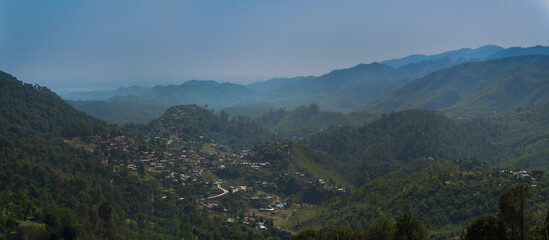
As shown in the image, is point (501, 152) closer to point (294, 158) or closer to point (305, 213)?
point (294, 158)

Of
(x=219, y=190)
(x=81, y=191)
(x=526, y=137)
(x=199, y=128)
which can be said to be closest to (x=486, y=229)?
(x=81, y=191)

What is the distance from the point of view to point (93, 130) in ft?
264

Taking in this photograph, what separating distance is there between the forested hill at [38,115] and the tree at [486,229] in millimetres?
70813

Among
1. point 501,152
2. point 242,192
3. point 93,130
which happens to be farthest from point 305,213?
point 501,152

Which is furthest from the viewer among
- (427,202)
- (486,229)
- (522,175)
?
(427,202)

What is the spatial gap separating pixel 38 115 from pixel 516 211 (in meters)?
87.7

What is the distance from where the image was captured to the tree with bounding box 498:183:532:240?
20625mm

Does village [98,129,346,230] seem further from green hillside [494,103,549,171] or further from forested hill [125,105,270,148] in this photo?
green hillside [494,103,549,171]

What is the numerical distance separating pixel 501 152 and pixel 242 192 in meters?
105

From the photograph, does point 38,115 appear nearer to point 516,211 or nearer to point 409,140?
point 516,211

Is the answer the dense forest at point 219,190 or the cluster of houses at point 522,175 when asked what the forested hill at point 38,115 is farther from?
the cluster of houses at point 522,175

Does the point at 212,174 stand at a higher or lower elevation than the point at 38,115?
lower

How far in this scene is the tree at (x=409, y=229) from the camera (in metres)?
23.8

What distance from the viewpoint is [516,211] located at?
20.8 meters
